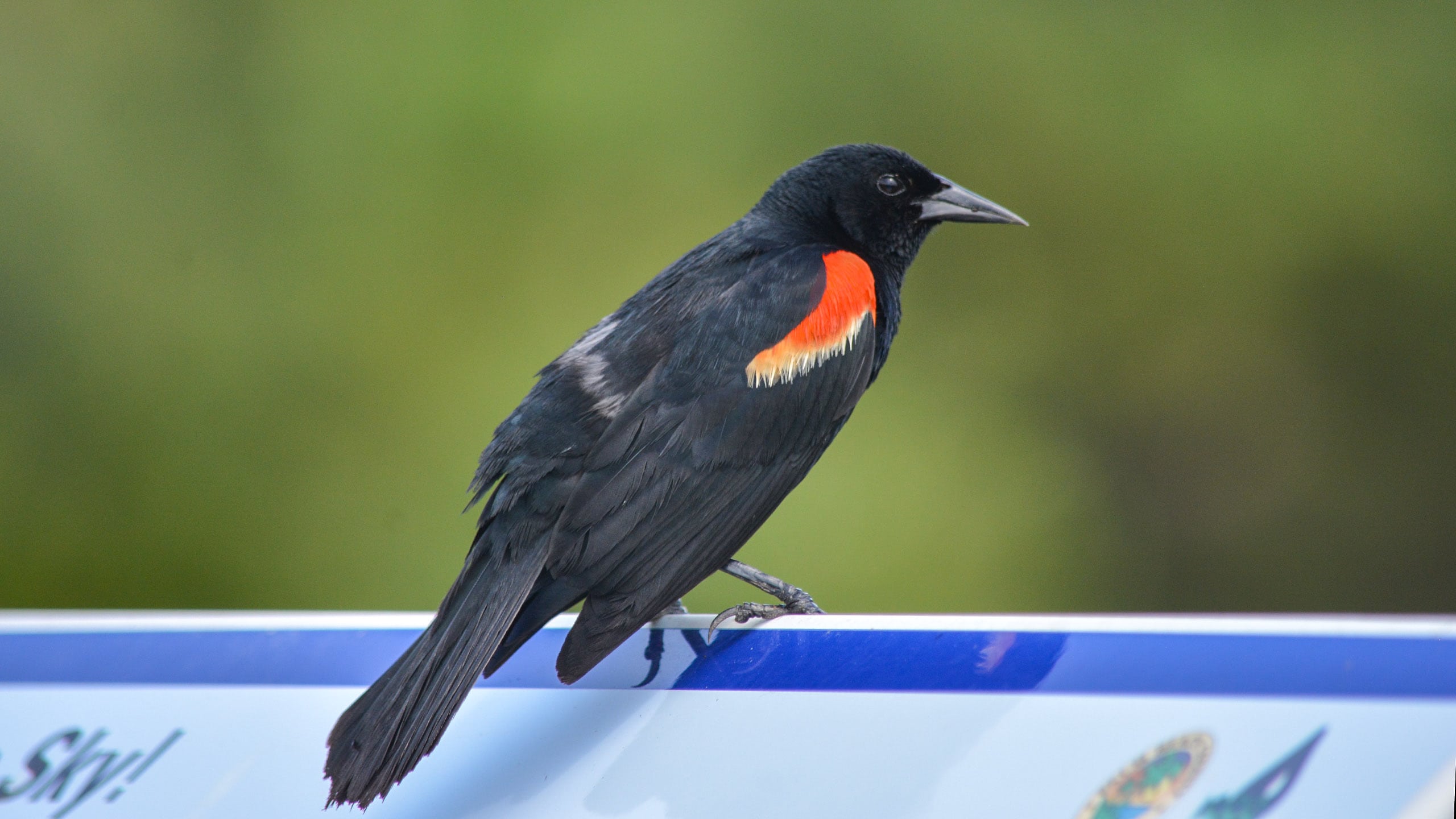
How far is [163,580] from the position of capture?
4.00 meters

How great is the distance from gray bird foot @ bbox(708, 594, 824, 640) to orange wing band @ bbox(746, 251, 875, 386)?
327mm

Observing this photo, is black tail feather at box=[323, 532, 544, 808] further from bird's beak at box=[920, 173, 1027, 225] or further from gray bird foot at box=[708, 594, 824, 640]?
bird's beak at box=[920, 173, 1027, 225]

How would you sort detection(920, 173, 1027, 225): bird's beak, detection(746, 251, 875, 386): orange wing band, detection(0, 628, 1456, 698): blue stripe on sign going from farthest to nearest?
detection(920, 173, 1027, 225): bird's beak, detection(746, 251, 875, 386): orange wing band, detection(0, 628, 1456, 698): blue stripe on sign

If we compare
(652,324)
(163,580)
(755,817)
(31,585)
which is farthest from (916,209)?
(31,585)

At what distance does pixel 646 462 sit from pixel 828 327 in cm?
39

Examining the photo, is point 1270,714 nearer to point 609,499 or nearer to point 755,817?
point 755,817

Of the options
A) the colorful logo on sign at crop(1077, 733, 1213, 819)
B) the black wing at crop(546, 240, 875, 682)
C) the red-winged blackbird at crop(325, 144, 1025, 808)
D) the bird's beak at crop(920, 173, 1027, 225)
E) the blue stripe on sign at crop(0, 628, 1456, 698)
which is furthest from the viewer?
the bird's beak at crop(920, 173, 1027, 225)

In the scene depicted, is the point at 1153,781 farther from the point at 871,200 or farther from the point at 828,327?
the point at 871,200

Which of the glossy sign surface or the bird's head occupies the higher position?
the bird's head

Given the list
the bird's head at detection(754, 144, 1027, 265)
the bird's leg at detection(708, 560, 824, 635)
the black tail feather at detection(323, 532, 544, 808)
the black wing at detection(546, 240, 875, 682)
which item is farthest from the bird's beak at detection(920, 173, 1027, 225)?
the black tail feather at detection(323, 532, 544, 808)

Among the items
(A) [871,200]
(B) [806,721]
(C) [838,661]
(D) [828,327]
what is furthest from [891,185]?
(B) [806,721]

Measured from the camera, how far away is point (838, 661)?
1425mm

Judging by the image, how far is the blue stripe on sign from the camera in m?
1.21

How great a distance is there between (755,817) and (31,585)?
3580 millimetres
